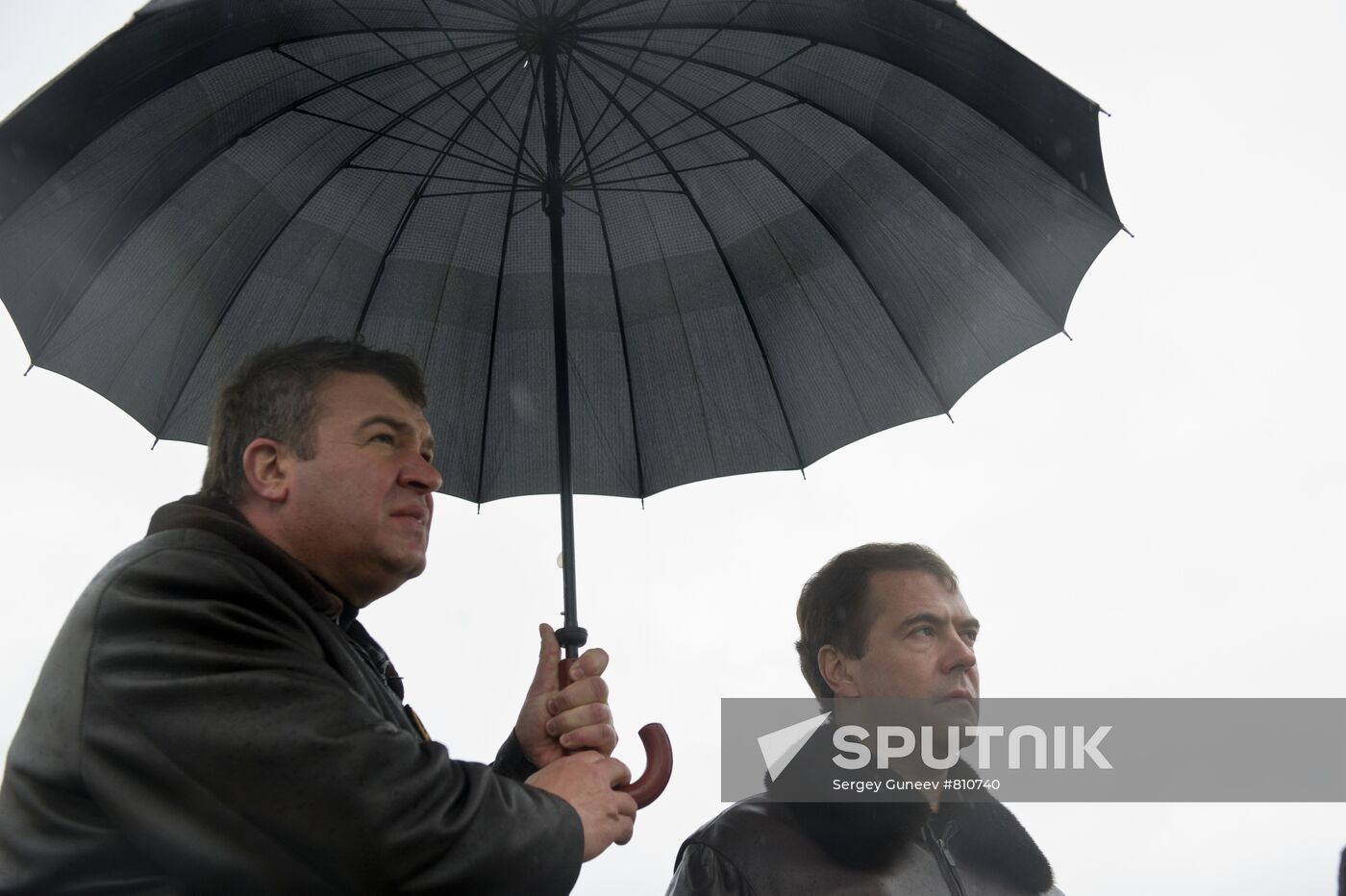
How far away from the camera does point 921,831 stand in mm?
3389

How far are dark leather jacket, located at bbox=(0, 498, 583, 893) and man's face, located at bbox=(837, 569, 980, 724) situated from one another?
1895 millimetres

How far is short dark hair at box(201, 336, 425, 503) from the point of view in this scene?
2326 mm

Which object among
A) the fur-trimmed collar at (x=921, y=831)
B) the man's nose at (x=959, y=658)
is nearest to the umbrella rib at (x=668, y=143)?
the man's nose at (x=959, y=658)

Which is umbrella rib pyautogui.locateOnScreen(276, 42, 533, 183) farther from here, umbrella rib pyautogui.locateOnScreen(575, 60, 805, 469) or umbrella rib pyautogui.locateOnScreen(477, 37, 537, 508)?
umbrella rib pyautogui.locateOnScreen(575, 60, 805, 469)

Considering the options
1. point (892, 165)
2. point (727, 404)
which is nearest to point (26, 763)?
point (727, 404)

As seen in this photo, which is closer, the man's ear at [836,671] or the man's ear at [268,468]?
the man's ear at [268,468]

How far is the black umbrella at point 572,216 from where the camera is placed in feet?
10.0

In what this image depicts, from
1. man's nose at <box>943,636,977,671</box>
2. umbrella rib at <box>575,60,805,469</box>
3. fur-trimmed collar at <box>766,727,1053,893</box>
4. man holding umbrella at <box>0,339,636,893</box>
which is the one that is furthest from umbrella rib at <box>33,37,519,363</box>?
fur-trimmed collar at <box>766,727,1053,893</box>

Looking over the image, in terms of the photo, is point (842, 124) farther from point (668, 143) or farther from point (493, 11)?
point (493, 11)

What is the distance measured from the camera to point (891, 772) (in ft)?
11.2

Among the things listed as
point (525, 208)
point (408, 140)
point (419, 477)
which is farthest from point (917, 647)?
point (408, 140)

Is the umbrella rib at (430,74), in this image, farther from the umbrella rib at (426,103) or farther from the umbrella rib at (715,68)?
the umbrella rib at (715,68)

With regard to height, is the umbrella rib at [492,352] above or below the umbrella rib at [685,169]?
below

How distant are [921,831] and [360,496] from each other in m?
1.90
